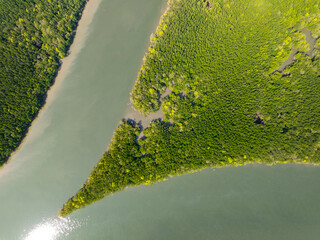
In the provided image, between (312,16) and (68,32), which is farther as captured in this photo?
(68,32)

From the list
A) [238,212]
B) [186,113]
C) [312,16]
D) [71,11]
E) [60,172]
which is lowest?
[60,172]

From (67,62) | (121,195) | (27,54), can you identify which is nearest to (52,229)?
(121,195)

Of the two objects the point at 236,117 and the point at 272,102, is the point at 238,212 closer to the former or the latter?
the point at 236,117

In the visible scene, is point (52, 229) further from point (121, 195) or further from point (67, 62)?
point (67, 62)

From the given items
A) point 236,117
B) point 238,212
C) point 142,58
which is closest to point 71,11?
point 142,58

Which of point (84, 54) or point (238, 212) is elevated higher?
point (84, 54)

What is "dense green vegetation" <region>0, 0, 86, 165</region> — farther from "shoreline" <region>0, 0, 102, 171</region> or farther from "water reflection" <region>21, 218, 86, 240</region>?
"water reflection" <region>21, 218, 86, 240</region>

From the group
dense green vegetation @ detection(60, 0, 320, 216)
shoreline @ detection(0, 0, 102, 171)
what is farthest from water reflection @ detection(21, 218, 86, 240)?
shoreline @ detection(0, 0, 102, 171)
